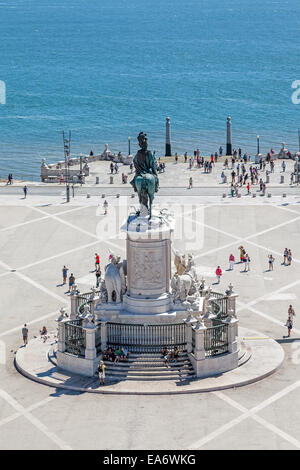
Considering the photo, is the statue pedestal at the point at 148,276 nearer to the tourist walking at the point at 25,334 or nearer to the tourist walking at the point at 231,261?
the tourist walking at the point at 25,334

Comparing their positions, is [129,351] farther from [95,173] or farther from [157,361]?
[95,173]

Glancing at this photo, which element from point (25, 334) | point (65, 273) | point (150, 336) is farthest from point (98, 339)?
point (65, 273)

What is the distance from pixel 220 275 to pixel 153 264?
Answer: 13377 millimetres

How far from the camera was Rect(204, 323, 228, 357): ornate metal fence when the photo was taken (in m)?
38.5

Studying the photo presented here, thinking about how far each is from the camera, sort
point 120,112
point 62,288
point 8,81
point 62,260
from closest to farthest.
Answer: point 62,288, point 62,260, point 120,112, point 8,81

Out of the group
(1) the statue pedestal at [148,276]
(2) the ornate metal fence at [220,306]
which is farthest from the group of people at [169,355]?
(2) the ornate metal fence at [220,306]

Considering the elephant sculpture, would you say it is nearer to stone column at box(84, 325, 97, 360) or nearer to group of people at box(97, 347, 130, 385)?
group of people at box(97, 347, 130, 385)

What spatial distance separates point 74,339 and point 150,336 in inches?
121

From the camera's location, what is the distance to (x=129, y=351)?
3881 centimetres

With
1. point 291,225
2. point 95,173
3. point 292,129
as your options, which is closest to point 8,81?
point 292,129

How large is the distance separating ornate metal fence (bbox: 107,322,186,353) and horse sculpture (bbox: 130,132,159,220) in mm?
4569

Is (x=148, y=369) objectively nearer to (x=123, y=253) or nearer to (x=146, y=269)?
(x=146, y=269)

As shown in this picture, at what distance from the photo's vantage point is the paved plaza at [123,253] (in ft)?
110
